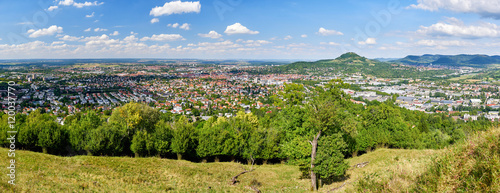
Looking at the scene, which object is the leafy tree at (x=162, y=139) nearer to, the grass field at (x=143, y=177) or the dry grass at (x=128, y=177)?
the dry grass at (x=128, y=177)

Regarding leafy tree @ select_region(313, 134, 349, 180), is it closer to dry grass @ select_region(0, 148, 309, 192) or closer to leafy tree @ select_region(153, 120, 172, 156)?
dry grass @ select_region(0, 148, 309, 192)

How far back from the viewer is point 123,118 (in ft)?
96.8

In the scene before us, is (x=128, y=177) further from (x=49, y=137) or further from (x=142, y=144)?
(x=49, y=137)

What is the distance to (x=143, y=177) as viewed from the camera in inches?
611

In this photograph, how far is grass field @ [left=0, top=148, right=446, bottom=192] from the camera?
1144 cm

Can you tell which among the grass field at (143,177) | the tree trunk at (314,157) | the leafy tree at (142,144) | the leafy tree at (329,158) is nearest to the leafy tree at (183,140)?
the leafy tree at (142,144)

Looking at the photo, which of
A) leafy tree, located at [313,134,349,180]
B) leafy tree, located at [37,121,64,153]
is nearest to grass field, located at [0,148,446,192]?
leafy tree, located at [313,134,349,180]

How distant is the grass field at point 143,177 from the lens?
1144 cm

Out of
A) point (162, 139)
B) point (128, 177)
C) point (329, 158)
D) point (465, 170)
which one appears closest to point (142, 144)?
point (162, 139)

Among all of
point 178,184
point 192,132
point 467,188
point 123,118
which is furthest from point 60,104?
point 467,188

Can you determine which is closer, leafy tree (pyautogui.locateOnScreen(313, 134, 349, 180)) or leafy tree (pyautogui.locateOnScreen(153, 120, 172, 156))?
leafy tree (pyautogui.locateOnScreen(313, 134, 349, 180))

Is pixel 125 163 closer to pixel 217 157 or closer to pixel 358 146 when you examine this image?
pixel 217 157

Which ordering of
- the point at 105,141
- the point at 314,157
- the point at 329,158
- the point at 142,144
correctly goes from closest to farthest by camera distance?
the point at 329,158 < the point at 314,157 < the point at 105,141 < the point at 142,144

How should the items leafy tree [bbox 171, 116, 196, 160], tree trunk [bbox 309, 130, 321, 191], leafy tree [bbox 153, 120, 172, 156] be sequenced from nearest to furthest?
tree trunk [bbox 309, 130, 321, 191], leafy tree [bbox 153, 120, 172, 156], leafy tree [bbox 171, 116, 196, 160]
